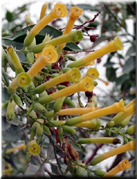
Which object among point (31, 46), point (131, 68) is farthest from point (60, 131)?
point (131, 68)

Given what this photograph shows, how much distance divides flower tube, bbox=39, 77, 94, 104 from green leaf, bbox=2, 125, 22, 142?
0.33 metres

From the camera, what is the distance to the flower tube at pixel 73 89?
0.81 m

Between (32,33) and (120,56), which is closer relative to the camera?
(32,33)

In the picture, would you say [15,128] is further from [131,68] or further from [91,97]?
[131,68]

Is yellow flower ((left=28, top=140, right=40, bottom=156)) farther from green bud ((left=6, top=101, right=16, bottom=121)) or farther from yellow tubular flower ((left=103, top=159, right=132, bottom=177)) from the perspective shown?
yellow tubular flower ((left=103, top=159, right=132, bottom=177))

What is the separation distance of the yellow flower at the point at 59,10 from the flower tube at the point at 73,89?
0.20 m

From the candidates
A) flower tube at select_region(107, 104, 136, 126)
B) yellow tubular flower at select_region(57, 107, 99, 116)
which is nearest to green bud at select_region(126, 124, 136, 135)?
flower tube at select_region(107, 104, 136, 126)

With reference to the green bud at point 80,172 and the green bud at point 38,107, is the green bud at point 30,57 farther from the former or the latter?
the green bud at point 80,172

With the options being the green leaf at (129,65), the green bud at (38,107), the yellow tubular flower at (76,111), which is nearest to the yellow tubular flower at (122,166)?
the yellow tubular flower at (76,111)

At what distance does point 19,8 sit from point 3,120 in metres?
1.45

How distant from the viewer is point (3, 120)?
110 centimetres

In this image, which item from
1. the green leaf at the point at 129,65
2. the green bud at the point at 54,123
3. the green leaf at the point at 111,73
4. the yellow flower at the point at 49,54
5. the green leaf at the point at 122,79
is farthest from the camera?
the green leaf at the point at 111,73

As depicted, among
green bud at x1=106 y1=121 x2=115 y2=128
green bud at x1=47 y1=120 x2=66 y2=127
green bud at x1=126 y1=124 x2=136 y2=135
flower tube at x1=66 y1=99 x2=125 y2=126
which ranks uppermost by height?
flower tube at x1=66 y1=99 x2=125 y2=126

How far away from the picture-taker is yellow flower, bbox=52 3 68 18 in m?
0.84
